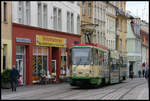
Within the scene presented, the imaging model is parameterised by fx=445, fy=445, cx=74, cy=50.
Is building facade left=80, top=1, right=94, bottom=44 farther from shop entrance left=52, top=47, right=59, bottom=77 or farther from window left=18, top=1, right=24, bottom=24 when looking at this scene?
window left=18, top=1, right=24, bottom=24

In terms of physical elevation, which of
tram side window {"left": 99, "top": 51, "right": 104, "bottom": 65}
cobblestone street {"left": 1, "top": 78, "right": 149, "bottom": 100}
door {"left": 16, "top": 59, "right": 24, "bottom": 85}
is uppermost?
tram side window {"left": 99, "top": 51, "right": 104, "bottom": 65}

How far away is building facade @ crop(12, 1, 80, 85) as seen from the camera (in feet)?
107

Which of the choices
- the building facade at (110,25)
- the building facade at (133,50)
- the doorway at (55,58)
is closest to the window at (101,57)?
the doorway at (55,58)

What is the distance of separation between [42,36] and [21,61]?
3853mm

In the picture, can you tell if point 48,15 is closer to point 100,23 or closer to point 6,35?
point 6,35

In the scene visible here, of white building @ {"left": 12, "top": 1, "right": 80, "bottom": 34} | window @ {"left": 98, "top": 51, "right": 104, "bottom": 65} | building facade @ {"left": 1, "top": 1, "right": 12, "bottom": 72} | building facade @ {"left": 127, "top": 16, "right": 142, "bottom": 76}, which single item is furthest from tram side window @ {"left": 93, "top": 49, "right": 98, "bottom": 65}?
building facade @ {"left": 127, "top": 16, "right": 142, "bottom": 76}

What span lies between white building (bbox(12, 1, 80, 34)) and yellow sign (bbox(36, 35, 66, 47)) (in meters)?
0.90

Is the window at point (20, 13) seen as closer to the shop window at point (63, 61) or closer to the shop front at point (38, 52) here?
the shop front at point (38, 52)

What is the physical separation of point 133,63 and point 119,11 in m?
16.4

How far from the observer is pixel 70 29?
44500 millimetres

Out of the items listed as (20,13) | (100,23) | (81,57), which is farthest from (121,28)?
(81,57)

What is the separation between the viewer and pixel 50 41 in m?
38.6

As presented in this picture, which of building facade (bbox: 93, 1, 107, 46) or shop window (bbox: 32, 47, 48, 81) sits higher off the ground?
building facade (bbox: 93, 1, 107, 46)

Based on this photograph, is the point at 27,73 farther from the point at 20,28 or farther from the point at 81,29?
the point at 81,29
